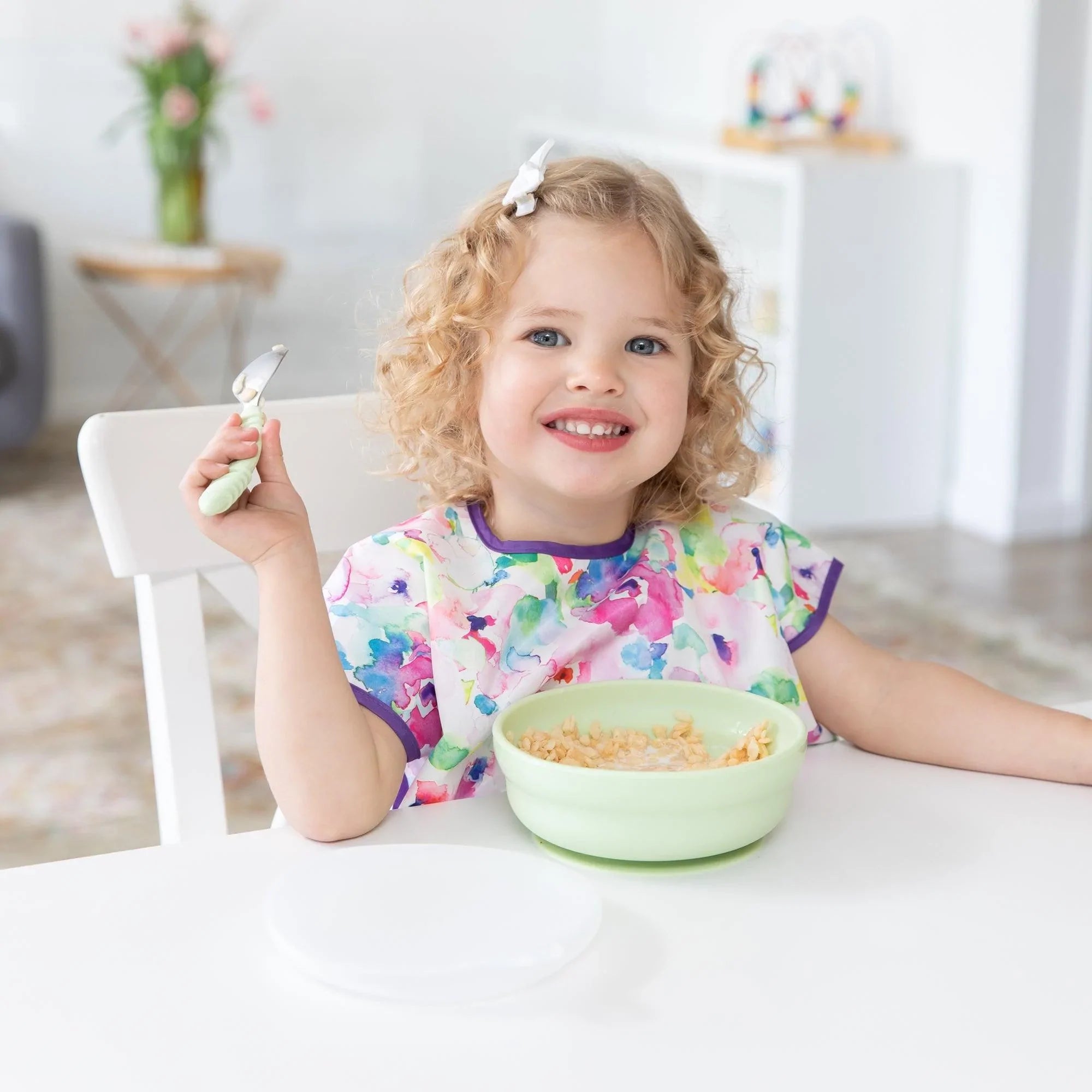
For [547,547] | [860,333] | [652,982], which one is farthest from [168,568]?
[860,333]

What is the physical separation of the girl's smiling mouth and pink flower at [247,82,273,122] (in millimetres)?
4042

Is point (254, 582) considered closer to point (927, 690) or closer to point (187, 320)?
point (927, 690)

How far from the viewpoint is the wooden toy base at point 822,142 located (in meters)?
3.76

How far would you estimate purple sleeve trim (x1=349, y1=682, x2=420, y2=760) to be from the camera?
3.10 ft

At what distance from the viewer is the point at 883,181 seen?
356cm

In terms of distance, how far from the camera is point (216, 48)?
14.6 feet

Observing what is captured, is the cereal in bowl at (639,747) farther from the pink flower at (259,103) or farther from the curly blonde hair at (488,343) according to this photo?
the pink flower at (259,103)

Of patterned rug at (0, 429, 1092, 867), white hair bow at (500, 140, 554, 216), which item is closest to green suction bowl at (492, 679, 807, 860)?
white hair bow at (500, 140, 554, 216)

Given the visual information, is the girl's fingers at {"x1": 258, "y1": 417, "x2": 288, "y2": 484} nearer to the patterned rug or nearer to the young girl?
the young girl

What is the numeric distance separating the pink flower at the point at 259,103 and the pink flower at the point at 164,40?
30 centimetres

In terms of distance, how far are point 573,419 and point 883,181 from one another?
2.78 m

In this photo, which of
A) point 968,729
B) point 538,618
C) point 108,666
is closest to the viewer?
point 968,729

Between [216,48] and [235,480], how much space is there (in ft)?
13.2

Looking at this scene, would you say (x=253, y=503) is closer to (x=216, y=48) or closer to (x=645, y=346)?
(x=645, y=346)
